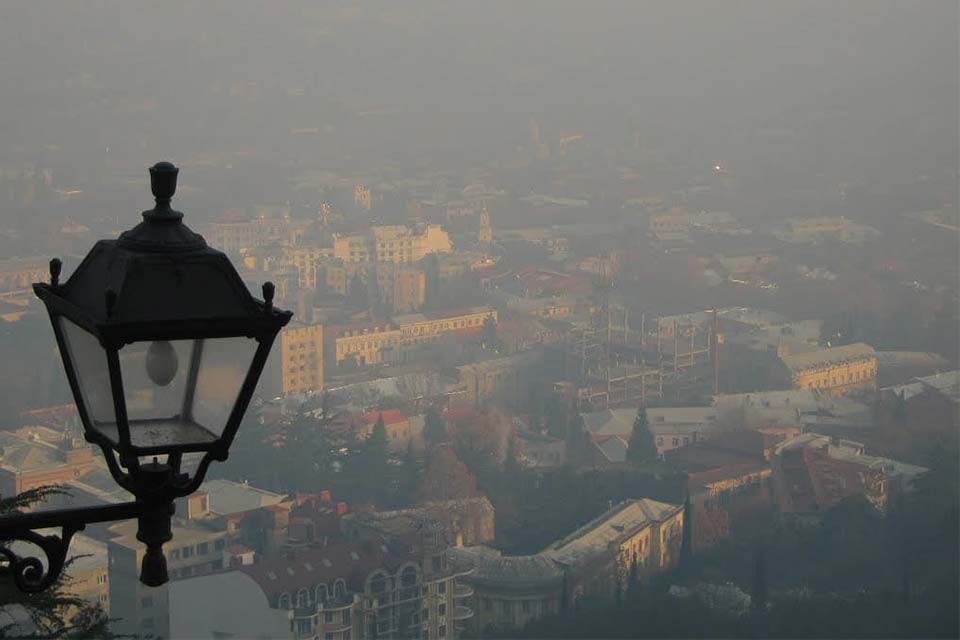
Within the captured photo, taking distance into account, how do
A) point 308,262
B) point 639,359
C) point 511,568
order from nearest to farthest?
point 511,568 → point 639,359 → point 308,262

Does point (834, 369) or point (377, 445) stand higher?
point (377, 445)

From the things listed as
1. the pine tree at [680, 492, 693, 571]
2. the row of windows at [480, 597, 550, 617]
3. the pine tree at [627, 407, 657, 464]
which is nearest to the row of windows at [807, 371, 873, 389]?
the pine tree at [627, 407, 657, 464]

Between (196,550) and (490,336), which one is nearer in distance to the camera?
(196,550)

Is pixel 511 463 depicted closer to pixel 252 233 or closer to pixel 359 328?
pixel 359 328

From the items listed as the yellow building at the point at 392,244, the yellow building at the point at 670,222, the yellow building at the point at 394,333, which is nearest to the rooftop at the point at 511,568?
the yellow building at the point at 394,333

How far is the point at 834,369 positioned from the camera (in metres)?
14.1

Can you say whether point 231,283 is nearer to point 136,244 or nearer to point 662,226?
point 136,244

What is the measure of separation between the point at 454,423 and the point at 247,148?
12.2 metres

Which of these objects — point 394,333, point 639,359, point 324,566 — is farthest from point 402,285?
point 324,566

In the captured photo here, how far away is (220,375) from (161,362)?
0.02 metres

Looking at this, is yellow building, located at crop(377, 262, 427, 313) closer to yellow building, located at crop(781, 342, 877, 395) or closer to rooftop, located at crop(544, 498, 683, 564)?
yellow building, located at crop(781, 342, 877, 395)

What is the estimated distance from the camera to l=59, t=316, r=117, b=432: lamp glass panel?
64 centimetres

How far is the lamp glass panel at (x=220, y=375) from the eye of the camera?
66 centimetres

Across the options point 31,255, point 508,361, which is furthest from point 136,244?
point 31,255
